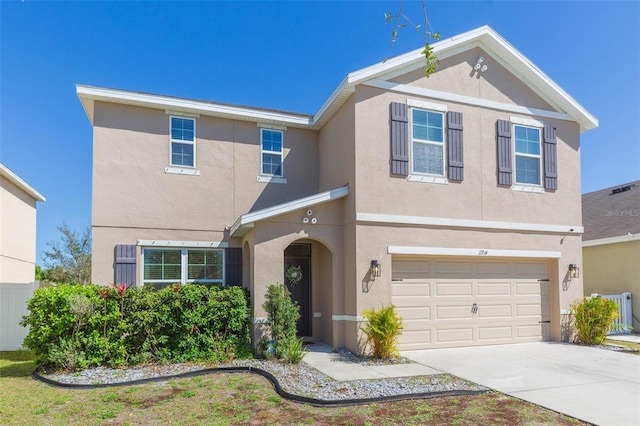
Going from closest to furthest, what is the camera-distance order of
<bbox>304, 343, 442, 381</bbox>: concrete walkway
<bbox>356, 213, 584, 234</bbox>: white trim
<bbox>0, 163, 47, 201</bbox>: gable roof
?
<bbox>304, 343, 442, 381</bbox>: concrete walkway
<bbox>356, 213, 584, 234</bbox>: white trim
<bbox>0, 163, 47, 201</bbox>: gable roof

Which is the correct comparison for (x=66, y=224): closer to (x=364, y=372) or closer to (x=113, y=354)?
(x=113, y=354)

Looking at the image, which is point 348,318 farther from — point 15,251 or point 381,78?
point 15,251

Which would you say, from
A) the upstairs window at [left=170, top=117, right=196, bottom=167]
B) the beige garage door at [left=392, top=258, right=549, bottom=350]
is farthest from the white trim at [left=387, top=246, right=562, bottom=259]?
the upstairs window at [left=170, top=117, right=196, bottom=167]

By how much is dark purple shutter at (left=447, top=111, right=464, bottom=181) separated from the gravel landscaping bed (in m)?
5.09

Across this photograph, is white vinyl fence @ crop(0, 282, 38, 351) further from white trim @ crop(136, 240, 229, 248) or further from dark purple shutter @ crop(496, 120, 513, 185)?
dark purple shutter @ crop(496, 120, 513, 185)

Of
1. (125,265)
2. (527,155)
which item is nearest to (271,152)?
(125,265)

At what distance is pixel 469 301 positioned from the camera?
10633 millimetres

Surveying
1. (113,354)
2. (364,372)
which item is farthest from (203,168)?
(364,372)

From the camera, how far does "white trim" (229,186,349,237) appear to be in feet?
30.6

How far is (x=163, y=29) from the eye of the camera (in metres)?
12.0

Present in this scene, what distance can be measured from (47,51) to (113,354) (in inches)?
377

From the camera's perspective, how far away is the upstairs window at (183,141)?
11.2 m

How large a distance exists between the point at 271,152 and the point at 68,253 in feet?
44.2

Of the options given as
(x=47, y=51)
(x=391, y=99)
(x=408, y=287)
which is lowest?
(x=408, y=287)
